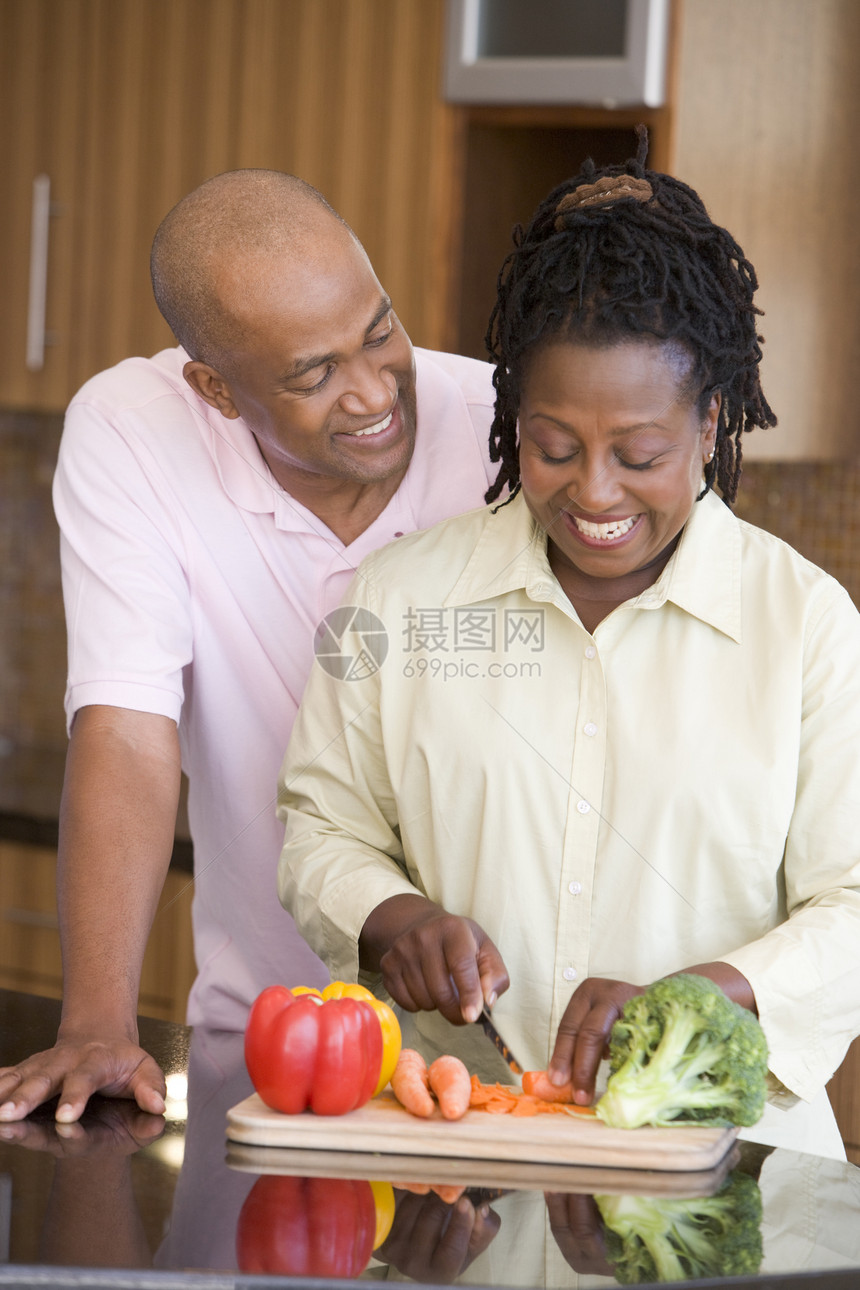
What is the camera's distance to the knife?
973 mm

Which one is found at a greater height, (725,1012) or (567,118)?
(567,118)

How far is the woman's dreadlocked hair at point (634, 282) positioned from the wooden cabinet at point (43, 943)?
57.1 inches

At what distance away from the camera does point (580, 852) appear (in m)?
1.04

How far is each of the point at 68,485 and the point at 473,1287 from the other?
2.74ft

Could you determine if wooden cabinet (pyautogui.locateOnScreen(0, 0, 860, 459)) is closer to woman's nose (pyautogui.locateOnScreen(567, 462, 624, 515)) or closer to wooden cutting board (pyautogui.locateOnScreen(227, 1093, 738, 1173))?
woman's nose (pyautogui.locateOnScreen(567, 462, 624, 515))

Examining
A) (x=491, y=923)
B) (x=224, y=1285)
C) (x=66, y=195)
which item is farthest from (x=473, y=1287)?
(x=66, y=195)

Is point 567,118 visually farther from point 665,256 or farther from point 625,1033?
point 625,1033

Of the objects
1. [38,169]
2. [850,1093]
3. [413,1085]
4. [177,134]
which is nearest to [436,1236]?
[413,1085]

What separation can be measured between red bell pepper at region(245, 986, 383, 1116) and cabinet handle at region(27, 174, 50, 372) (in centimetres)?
184

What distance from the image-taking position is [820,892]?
0.99 meters

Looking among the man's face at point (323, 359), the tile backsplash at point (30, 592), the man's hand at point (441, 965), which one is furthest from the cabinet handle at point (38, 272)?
the man's hand at point (441, 965)

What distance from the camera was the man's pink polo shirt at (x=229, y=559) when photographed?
1.27 m

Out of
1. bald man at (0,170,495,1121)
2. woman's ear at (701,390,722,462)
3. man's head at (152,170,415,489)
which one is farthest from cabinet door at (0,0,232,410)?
woman's ear at (701,390,722,462)

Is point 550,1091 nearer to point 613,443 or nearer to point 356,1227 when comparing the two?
point 356,1227
